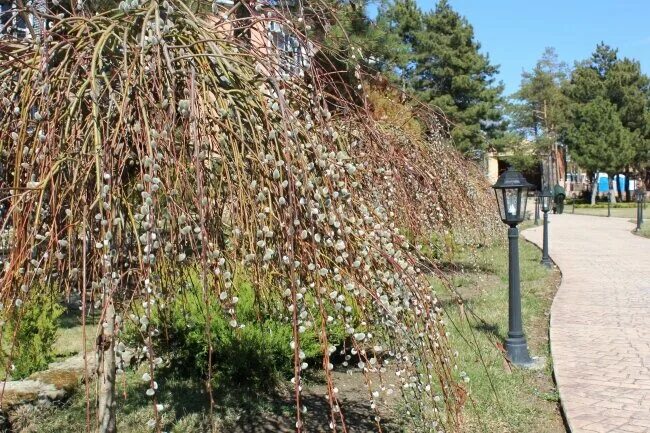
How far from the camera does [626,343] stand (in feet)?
24.3

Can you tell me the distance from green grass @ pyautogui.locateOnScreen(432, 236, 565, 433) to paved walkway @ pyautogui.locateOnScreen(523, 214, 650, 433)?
0.17 metres

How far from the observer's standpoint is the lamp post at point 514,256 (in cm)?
659

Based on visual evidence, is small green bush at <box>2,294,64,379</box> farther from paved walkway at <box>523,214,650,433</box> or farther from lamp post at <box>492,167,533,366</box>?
paved walkway at <box>523,214,650,433</box>

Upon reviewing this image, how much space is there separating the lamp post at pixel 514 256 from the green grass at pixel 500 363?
0.63ft

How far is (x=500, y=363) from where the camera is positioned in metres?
6.49

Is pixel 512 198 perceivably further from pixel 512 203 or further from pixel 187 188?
pixel 187 188

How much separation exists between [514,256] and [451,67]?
86.4 ft

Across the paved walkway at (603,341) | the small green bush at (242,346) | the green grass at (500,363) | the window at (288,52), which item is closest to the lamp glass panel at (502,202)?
the green grass at (500,363)

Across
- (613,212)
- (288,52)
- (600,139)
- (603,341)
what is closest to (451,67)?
(613,212)

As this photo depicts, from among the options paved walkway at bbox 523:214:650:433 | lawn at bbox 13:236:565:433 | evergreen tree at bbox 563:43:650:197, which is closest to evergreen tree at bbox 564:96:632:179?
evergreen tree at bbox 563:43:650:197

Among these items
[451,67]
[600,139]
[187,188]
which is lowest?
[187,188]

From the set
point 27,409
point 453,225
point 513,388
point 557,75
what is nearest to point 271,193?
point 27,409

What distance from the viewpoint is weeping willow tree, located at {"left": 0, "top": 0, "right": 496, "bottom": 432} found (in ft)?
7.66

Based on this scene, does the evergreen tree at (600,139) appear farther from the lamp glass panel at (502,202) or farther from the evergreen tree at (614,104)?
the lamp glass panel at (502,202)
